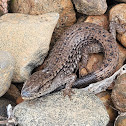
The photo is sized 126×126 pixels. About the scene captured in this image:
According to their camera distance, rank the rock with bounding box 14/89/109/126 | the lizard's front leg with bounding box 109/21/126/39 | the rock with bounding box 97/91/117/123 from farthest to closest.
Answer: the lizard's front leg with bounding box 109/21/126/39
the rock with bounding box 97/91/117/123
the rock with bounding box 14/89/109/126

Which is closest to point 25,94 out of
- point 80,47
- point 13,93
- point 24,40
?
point 13,93

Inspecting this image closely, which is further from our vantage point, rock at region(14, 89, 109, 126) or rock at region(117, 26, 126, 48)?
rock at region(117, 26, 126, 48)

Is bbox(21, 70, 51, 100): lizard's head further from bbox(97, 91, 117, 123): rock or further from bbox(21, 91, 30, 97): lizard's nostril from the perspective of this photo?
bbox(97, 91, 117, 123): rock

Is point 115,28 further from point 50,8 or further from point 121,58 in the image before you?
point 50,8

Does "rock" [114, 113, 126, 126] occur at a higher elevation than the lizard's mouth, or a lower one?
lower

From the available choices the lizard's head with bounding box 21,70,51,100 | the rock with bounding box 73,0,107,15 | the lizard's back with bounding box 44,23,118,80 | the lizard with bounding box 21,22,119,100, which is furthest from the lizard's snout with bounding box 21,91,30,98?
the rock with bounding box 73,0,107,15

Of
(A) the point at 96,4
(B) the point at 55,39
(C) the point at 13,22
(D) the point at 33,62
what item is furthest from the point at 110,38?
(C) the point at 13,22

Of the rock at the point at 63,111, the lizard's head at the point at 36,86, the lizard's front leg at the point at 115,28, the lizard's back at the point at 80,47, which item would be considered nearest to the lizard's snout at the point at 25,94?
the lizard's head at the point at 36,86

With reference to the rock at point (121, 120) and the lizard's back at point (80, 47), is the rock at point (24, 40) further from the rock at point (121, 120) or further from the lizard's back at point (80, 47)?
the rock at point (121, 120)
